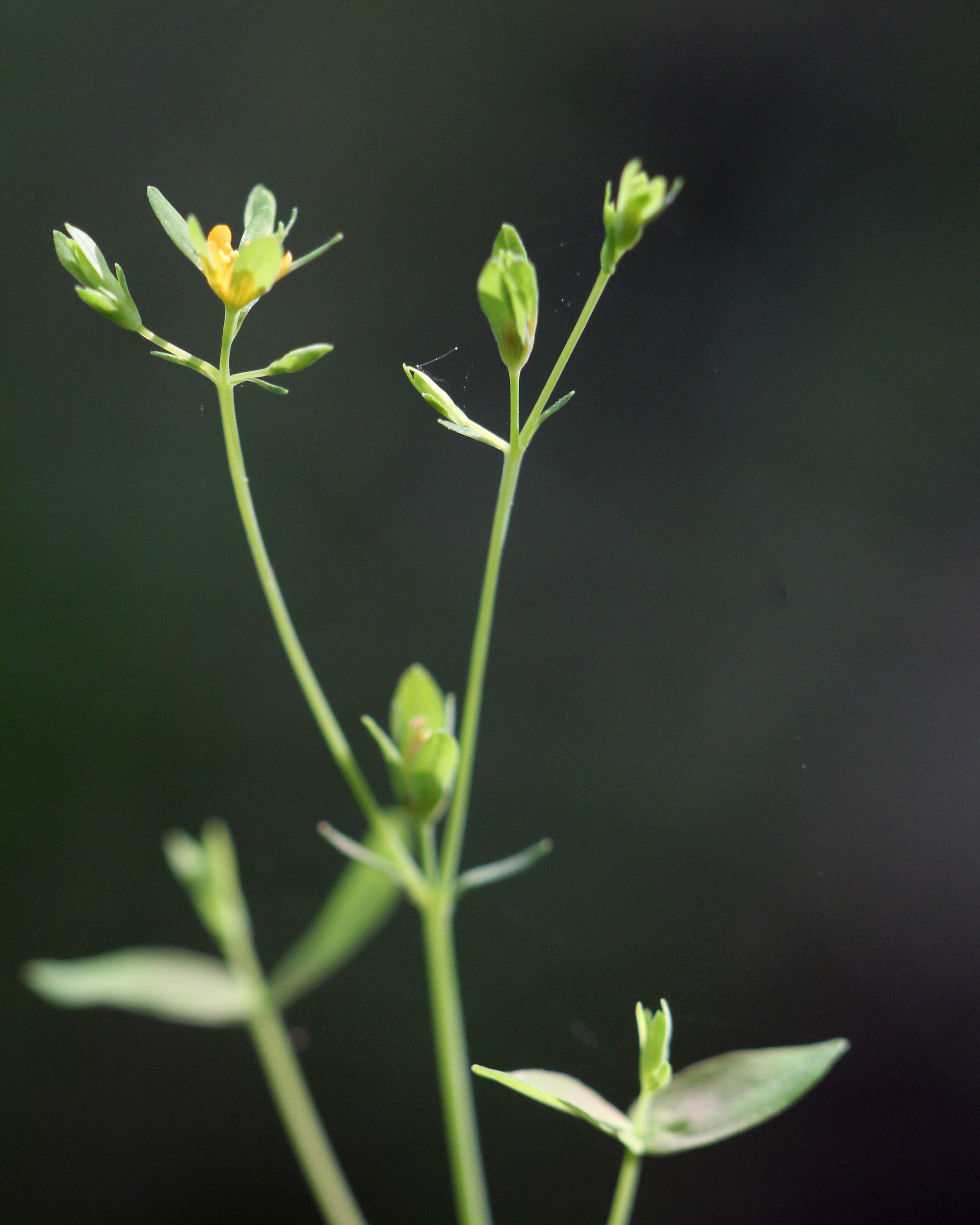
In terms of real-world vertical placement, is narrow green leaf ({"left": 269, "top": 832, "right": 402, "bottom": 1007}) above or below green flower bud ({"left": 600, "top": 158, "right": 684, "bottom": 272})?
below

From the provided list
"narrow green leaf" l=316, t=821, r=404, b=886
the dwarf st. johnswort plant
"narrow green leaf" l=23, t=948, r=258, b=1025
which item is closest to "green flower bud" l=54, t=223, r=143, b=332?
the dwarf st. johnswort plant

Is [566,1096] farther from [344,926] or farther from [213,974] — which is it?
[213,974]

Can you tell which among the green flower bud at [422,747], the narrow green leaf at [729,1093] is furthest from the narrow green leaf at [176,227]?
the narrow green leaf at [729,1093]

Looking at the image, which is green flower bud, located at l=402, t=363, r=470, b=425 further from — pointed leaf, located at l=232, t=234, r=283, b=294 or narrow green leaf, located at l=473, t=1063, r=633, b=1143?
narrow green leaf, located at l=473, t=1063, r=633, b=1143

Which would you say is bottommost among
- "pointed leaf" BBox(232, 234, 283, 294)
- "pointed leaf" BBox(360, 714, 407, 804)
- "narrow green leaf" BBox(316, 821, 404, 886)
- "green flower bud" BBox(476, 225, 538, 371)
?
"narrow green leaf" BBox(316, 821, 404, 886)

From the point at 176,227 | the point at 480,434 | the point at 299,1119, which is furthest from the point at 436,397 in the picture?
the point at 299,1119

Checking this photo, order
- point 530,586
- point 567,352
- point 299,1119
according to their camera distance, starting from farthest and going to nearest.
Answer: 1. point 530,586
2. point 299,1119
3. point 567,352
